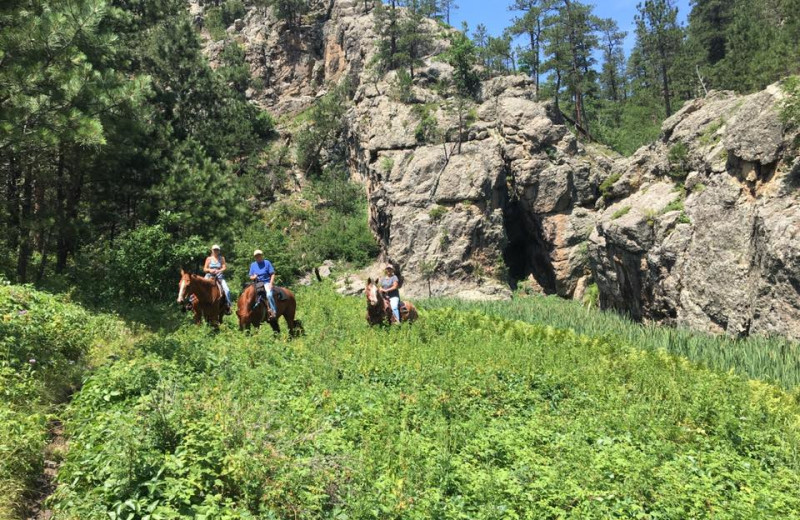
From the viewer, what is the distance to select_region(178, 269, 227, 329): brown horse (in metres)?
11.4

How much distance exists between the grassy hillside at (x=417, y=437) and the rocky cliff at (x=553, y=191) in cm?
634

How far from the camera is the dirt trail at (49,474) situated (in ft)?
15.1

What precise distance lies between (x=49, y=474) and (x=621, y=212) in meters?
20.4

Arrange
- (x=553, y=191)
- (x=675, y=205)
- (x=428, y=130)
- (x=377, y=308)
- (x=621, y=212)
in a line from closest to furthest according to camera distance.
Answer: (x=377, y=308)
(x=675, y=205)
(x=621, y=212)
(x=553, y=191)
(x=428, y=130)

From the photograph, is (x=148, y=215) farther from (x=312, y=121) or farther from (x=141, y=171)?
(x=312, y=121)

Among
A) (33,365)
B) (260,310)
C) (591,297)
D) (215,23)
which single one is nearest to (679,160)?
(591,297)

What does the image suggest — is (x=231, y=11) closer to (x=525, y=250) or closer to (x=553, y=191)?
(x=525, y=250)

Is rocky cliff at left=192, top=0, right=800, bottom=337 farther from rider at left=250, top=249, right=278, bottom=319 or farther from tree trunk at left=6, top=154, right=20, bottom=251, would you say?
tree trunk at left=6, top=154, right=20, bottom=251

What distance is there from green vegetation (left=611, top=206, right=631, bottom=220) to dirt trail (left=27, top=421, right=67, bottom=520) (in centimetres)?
1975

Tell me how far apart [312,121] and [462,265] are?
23.7 metres

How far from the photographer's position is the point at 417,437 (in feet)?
19.6

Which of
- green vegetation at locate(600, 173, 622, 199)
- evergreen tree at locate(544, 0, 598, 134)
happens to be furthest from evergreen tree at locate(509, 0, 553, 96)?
green vegetation at locate(600, 173, 622, 199)

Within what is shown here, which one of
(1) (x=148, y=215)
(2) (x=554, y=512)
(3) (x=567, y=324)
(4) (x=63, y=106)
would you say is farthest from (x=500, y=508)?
(1) (x=148, y=215)

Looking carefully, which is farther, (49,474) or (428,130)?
(428,130)
